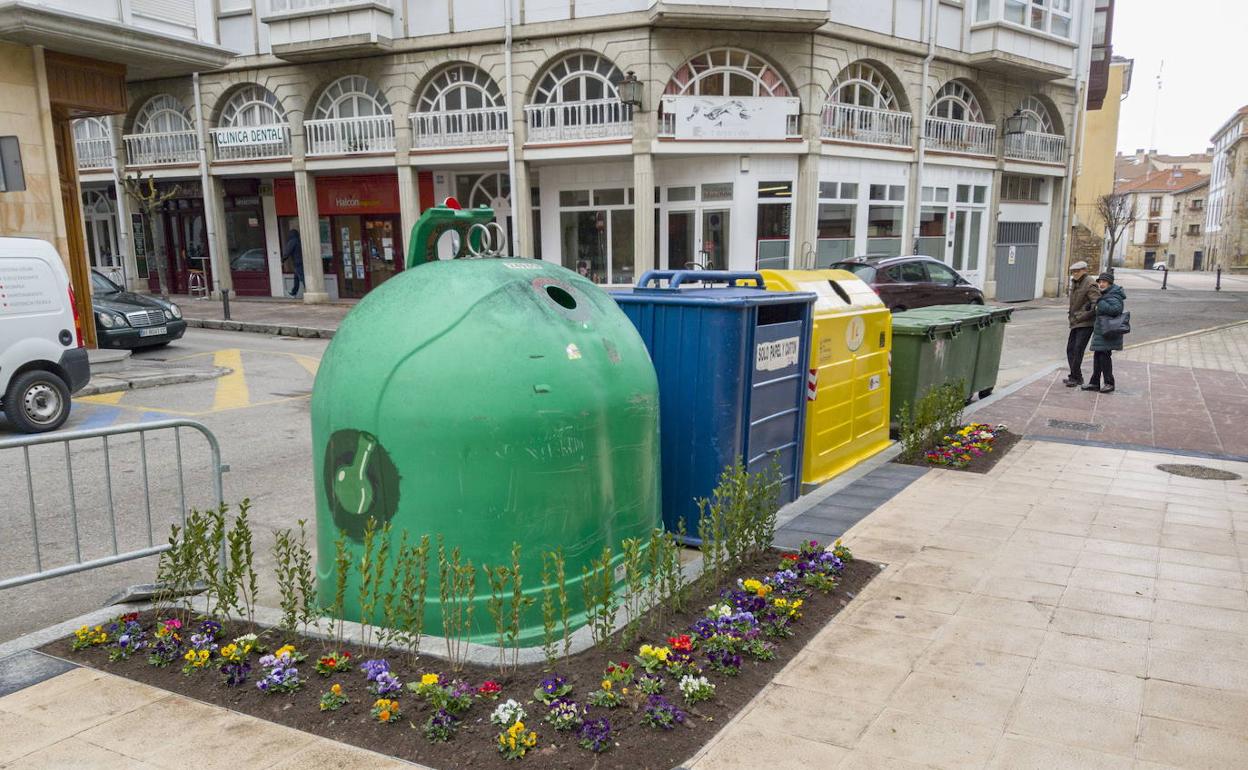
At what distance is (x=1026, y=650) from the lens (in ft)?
14.0

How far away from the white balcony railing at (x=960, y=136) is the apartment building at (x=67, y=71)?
61.0 ft

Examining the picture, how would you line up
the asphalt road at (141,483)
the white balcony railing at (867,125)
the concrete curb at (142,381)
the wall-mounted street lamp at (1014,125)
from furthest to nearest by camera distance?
the wall-mounted street lamp at (1014,125), the white balcony railing at (867,125), the concrete curb at (142,381), the asphalt road at (141,483)

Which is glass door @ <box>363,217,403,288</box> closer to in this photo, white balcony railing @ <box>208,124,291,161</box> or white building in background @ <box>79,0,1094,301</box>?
white building in background @ <box>79,0,1094,301</box>

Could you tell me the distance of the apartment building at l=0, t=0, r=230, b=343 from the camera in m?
13.3

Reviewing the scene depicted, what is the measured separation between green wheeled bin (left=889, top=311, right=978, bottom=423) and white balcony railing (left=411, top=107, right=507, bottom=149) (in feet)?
51.6

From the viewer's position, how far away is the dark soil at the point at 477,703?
328 centimetres

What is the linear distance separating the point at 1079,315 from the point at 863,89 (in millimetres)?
13850

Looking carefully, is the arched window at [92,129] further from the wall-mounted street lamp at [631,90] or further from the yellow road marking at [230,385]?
the wall-mounted street lamp at [631,90]

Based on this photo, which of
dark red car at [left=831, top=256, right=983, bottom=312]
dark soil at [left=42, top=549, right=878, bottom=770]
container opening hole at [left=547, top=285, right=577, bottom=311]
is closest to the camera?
dark soil at [left=42, top=549, right=878, bottom=770]

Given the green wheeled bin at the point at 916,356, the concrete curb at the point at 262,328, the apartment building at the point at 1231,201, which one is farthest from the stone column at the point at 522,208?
the apartment building at the point at 1231,201

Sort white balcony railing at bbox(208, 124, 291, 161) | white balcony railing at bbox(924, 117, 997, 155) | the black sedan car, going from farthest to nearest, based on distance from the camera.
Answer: white balcony railing at bbox(924, 117, 997, 155) → white balcony railing at bbox(208, 124, 291, 161) → the black sedan car

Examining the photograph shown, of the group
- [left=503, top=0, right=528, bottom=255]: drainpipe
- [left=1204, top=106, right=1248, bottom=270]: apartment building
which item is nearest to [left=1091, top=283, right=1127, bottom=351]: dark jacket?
[left=503, top=0, right=528, bottom=255]: drainpipe

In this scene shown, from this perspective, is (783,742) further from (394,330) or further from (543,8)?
(543,8)

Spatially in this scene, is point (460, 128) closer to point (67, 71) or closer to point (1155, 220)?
point (67, 71)
